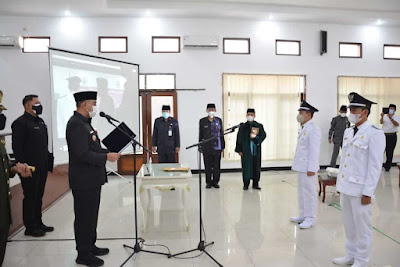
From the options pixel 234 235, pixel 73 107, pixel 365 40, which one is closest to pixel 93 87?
pixel 73 107

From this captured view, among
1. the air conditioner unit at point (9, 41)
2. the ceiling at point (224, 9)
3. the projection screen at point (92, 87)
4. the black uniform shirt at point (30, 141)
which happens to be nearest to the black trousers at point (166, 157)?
the projection screen at point (92, 87)

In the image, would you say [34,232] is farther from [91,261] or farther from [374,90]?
[374,90]

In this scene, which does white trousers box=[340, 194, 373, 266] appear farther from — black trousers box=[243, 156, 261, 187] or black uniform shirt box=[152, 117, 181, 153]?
black uniform shirt box=[152, 117, 181, 153]

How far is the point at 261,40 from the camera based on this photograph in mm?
7527

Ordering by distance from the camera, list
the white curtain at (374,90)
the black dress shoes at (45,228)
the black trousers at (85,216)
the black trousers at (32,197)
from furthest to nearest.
A: the white curtain at (374,90), the black dress shoes at (45,228), the black trousers at (32,197), the black trousers at (85,216)

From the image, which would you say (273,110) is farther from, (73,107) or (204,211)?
(73,107)

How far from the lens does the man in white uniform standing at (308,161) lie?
3660 mm

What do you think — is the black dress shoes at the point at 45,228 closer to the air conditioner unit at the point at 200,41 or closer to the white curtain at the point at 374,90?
the air conditioner unit at the point at 200,41

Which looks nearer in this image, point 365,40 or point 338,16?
point 338,16

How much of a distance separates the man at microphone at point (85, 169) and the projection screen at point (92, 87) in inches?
82.2

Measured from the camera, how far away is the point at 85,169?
8.71 feet

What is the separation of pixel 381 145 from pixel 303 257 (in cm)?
130

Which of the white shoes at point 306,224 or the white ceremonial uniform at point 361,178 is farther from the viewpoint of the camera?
the white shoes at point 306,224

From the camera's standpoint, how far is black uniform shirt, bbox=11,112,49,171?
336 centimetres
